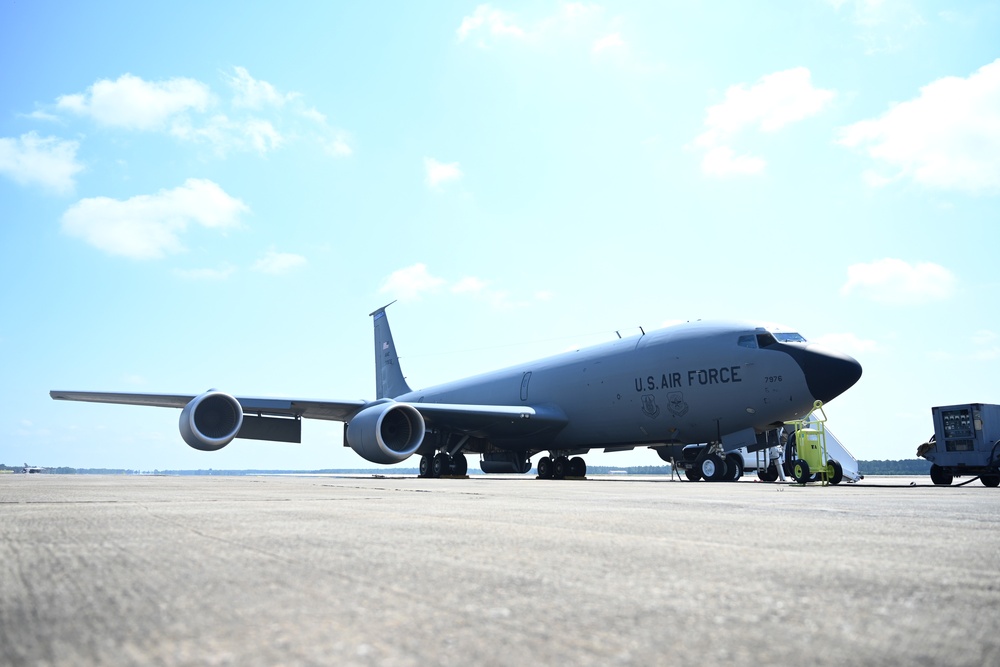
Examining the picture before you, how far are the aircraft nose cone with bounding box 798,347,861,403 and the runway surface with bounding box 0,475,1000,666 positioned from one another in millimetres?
10976

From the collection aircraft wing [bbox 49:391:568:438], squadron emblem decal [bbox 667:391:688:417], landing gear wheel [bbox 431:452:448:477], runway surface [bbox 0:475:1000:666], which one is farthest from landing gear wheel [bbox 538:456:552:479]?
runway surface [bbox 0:475:1000:666]

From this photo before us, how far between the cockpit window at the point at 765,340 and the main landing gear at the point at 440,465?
10734mm

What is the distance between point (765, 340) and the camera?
15.4 metres

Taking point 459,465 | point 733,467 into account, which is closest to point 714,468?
point 733,467

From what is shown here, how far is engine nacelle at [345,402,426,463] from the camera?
17375 millimetres

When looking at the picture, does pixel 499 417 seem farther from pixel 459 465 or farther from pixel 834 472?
pixel 834 472

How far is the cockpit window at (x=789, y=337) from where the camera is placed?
15328 mm

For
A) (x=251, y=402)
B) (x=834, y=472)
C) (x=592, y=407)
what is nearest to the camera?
(x=834, y=472)

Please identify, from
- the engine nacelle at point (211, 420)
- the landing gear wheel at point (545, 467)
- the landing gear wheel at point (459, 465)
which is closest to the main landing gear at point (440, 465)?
the landing gear wheel at point (459, 465)

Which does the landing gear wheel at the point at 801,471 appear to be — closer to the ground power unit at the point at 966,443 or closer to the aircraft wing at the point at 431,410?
the ground power unit at the point at 966,443

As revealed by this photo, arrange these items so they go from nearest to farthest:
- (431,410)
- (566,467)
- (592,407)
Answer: (592,407)
(431,410)
(566,467)

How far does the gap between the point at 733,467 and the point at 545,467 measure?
→ 8.03 meters

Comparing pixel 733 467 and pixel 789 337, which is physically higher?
pixel 789 337

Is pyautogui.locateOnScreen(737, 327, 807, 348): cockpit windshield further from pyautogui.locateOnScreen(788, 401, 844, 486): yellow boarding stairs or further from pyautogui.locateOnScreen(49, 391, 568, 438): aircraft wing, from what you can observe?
pyautogui.locateOnScreen(49, 391, 568, 438): aircraft wing
